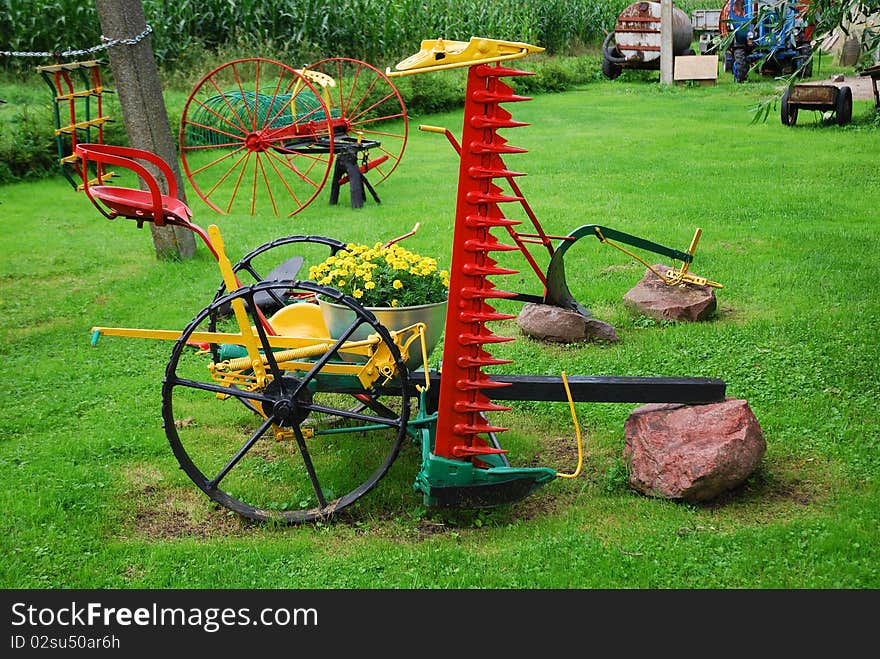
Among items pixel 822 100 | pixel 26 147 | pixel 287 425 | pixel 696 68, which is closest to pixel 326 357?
pixel 287 425

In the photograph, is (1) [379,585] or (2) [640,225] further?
(2) [640,225]

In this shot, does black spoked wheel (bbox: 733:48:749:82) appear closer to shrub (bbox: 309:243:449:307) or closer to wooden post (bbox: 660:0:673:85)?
wooden post (bbox: 660:0:673:85)

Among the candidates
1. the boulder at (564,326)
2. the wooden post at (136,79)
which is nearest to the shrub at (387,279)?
the boulder at (564,326)

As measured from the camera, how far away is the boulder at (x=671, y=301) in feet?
19.6

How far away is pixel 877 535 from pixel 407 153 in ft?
32.5

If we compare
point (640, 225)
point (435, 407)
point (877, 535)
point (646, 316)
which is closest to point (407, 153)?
point (640, 225)

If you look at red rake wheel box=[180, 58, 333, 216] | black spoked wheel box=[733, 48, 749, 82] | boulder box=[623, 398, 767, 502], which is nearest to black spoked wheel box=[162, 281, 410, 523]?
boulder box=[623, 398, 767, 502]

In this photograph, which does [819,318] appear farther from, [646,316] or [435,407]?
[435,407]

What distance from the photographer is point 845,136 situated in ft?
38.7

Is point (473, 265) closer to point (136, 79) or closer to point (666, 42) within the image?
point (136, 79)

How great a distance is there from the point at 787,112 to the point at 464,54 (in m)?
10.9

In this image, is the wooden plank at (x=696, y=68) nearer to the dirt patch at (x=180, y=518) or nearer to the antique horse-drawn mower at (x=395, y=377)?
the antique horse-drawn mower at (x=395, y=377)

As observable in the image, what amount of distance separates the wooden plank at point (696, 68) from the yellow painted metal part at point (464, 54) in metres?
15.5

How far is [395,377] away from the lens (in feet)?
13.0
